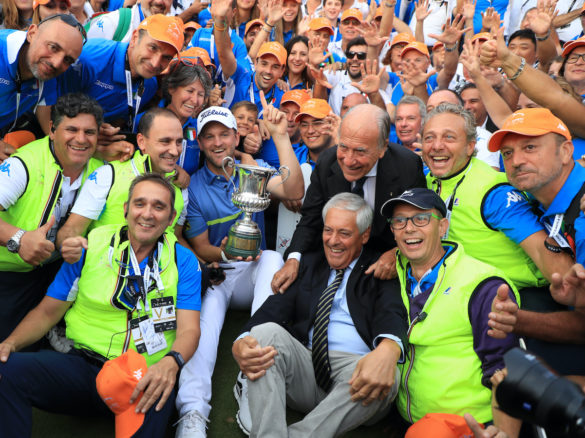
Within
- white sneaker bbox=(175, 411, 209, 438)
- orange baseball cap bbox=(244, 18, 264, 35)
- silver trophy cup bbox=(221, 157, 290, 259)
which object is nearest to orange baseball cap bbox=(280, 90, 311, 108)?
orange baseball cap bbox=(244, 18, 264, 35)

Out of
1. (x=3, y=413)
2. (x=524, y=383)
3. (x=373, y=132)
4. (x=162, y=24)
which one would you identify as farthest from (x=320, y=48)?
(x=524, y=383)

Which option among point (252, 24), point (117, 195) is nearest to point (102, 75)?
point (117, 195)

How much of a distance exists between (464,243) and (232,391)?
6.62 feet

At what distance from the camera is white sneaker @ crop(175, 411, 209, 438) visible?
3404 mm

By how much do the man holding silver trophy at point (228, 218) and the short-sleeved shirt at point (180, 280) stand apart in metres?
0.49

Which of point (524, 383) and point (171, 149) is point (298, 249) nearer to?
point (171, 149)

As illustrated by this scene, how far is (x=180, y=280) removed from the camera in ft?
12.2

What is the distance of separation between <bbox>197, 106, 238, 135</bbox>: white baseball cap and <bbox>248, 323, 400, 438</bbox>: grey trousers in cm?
220

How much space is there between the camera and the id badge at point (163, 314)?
357cm

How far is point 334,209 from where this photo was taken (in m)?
3.86

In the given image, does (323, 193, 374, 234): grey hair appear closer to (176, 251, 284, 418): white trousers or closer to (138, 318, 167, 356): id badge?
(176, 251, 284, 418): white trousers

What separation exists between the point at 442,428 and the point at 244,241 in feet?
6.97

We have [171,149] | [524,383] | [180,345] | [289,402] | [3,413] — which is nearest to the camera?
[524,383]

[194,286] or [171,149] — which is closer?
[194,286]
